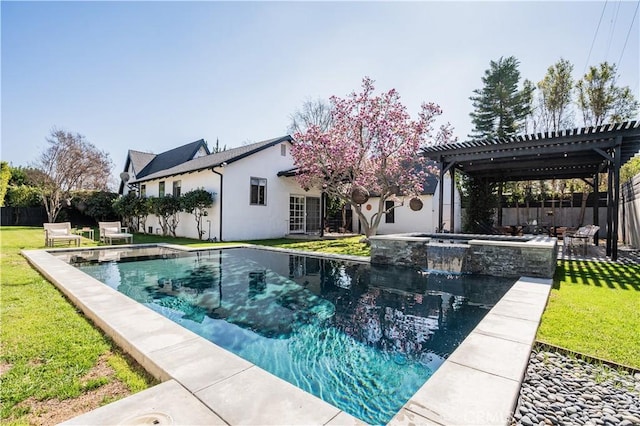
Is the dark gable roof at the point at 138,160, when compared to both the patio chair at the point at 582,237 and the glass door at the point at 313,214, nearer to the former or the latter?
the glass door at the point at 313,214

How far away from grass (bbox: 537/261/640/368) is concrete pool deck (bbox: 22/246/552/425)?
1.28 ft

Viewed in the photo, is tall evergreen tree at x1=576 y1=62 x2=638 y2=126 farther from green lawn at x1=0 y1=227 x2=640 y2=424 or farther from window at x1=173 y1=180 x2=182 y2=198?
window at x1=173 y1=180 x2=182 y2=198

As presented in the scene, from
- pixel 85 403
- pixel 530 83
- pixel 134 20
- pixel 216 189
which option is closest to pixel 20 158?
pixel 216 189

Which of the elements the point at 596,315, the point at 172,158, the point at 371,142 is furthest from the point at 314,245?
the point at 172,158

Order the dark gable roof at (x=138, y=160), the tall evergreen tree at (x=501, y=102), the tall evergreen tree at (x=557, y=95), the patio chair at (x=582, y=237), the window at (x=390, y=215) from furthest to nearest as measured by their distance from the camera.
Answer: the dark gable roof at (x=138, y=160), the tall evergreen tree at (x=501, y=102), the tall evergreen tree at (x=557, y=95), the window at (x=390, y=215), the patio chair at (x=582, y=237)

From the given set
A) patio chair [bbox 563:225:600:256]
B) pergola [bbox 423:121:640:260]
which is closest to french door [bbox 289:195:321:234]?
pergola [bbox 423:121:640:260]

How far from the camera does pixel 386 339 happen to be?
4.29m

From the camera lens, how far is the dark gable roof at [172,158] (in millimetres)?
25750

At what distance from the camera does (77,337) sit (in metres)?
3.78

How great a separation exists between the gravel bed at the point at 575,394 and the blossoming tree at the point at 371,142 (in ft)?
35.2

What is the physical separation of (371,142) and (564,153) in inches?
282

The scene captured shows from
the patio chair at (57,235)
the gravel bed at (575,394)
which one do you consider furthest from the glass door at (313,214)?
the gravel bed at (575,394)

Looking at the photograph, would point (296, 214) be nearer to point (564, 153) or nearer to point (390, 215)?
point (390, 215)

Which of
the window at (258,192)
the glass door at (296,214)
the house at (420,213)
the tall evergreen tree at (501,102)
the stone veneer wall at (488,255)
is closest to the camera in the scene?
the stone veneer wall at (488,255)
